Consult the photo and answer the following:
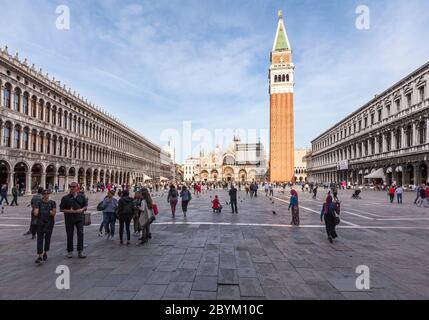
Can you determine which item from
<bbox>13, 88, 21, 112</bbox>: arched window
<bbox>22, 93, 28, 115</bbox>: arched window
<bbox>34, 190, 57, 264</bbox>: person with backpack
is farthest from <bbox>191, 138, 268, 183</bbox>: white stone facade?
<bbox>34, 190, 57, 264</bbox>: person with backpack

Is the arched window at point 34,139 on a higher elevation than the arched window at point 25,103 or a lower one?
lower

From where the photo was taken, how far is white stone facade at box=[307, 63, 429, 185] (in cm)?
3172

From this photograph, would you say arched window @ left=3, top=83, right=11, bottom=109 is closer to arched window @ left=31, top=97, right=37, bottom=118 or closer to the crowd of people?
arched window @ left=31, top=97, right=37, bottom=118

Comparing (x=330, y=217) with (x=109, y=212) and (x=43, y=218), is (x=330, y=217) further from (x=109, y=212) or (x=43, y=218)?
(x=43, y=218)

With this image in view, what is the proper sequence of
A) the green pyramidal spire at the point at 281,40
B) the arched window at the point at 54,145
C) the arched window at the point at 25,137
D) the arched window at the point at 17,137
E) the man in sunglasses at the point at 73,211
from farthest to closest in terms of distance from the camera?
the green pyramidal spire at the point at 281,40
the arched window at the point at 54,145
the arched window at the point at 25,137
the arched window at the point at 17,137
the man in sunglasses at the point at 73,211

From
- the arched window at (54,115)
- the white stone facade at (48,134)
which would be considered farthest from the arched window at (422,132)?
the arched window at (54,115)

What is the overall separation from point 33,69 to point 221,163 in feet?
321

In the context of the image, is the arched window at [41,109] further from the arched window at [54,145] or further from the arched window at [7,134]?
the arched window at [7,134]

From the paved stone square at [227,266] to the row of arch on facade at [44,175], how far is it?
19.2m

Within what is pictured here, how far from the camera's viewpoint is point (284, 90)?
79438 mm

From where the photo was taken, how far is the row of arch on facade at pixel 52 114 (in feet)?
87.2

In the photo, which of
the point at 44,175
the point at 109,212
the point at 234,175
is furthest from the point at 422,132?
the point at 234,175
